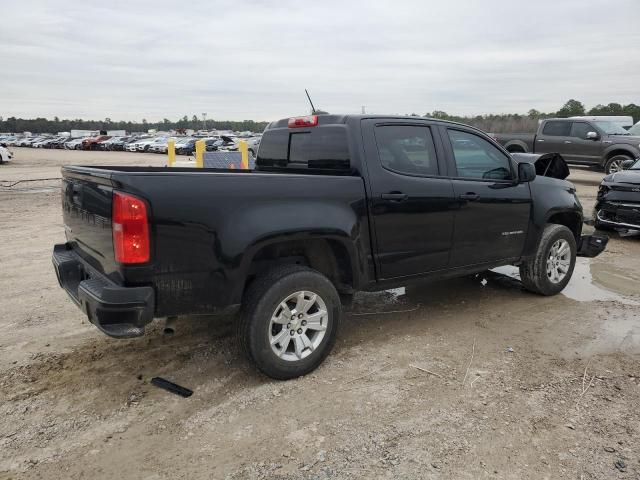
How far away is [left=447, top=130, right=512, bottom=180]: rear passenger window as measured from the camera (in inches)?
183

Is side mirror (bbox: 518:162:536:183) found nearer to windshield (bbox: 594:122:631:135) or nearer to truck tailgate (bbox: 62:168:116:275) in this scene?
truck tailgate (bbox: 62:168:116:275)

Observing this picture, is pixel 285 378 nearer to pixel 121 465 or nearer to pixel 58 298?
pixel 121 465

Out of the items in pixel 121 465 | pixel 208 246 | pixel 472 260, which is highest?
pixel 208 246

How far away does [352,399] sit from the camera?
11.1 feet

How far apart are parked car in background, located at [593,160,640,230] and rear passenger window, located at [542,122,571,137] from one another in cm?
852

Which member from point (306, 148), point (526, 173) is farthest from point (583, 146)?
point (306, 148)

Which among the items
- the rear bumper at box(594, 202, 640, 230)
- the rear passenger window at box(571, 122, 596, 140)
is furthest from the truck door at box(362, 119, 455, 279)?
the rear passenger window at box(571, 122, 596, 140)

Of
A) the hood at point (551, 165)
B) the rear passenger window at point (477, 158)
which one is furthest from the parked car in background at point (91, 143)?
the rear passenger window at point (477, 158)

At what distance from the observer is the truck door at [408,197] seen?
3996 mm

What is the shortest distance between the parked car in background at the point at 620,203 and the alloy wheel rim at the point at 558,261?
3.43 metres

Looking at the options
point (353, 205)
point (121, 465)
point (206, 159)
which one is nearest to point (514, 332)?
point (353, 205)

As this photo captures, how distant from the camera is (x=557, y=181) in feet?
18.6

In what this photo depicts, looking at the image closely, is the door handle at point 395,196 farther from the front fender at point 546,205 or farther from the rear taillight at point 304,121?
the front fender at point 546,205

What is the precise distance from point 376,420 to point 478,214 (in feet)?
7.51
